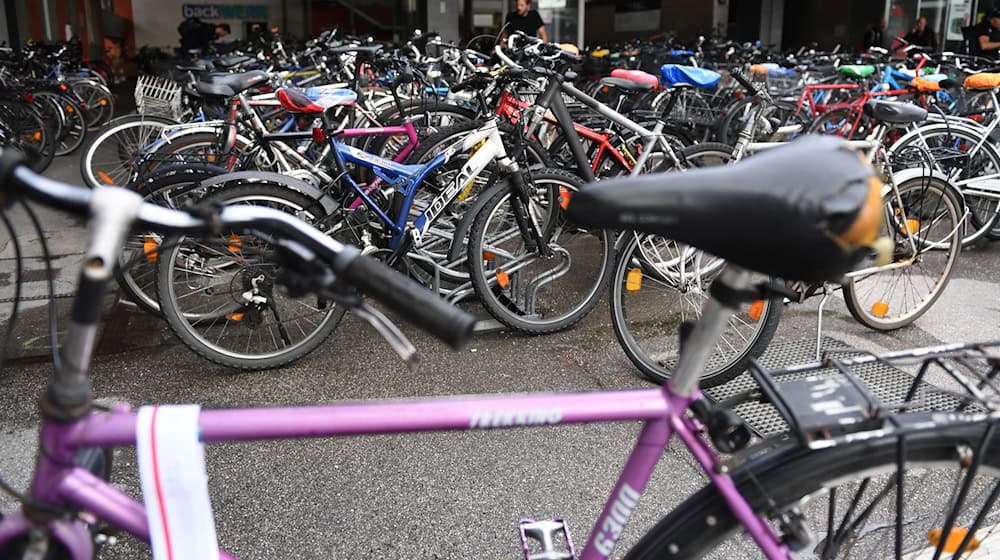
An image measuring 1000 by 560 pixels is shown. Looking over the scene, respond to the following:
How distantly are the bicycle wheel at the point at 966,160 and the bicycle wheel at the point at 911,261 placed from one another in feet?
1.73

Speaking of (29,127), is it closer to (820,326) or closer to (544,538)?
(820,326)

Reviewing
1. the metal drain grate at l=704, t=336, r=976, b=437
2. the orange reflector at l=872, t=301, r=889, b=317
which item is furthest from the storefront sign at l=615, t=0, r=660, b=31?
the metal drain grate at l=704, t=336, r=976, b=437

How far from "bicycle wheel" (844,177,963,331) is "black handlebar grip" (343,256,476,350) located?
9.87ft

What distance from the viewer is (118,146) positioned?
6.23 metres

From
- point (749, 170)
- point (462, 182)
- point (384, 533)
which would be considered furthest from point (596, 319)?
point (749, 170)

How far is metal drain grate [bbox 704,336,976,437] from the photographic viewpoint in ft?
10.3

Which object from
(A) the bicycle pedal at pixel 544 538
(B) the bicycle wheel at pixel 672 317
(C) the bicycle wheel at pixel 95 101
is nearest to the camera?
(A) the bicycle pedal at pixel 544 538

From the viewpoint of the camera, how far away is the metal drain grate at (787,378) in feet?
10.3

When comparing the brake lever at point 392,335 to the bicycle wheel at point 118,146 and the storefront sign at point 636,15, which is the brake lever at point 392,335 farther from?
the storefront sign at point 636,15

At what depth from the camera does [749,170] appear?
3.94ft

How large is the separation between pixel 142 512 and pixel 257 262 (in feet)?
7.71

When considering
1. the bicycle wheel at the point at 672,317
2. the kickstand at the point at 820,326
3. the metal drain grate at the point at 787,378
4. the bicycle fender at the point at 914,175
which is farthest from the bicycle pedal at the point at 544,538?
the bicycle fender at the point at 914,175

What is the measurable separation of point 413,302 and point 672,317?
3.39 m

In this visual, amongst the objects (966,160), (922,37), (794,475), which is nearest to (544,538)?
(794,475)
